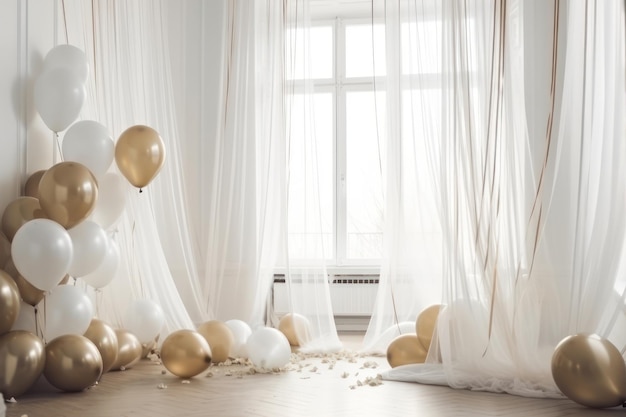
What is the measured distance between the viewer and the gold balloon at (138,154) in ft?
15.0

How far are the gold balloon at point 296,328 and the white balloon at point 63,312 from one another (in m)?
1.76

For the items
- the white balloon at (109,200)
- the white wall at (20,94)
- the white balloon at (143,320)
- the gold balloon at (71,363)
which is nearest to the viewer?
the gold balloon at (71,363)

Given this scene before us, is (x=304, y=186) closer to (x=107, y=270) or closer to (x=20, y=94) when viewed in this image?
(x=107, y=270)

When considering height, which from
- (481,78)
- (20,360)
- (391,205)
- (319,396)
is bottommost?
(319,396)

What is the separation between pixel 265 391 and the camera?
13.6 feet

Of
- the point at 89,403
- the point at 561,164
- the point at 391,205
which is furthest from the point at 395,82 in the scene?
the point at 89,403

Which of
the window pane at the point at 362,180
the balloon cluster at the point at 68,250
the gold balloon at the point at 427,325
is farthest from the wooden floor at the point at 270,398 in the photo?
the window pane at the point at 362,180

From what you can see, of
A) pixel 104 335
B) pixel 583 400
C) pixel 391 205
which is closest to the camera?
pixel 583 400

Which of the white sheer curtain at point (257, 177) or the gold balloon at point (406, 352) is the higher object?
the white sheer curtain at point (257, 177)

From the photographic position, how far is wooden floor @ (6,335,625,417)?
11.9 feet

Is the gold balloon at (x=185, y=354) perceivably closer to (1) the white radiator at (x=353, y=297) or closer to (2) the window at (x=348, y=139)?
(2) the window at (x=348, y=139)

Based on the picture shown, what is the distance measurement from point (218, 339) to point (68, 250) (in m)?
1.38

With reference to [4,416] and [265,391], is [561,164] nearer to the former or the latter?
[265,391]

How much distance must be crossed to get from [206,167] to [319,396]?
2666mm
